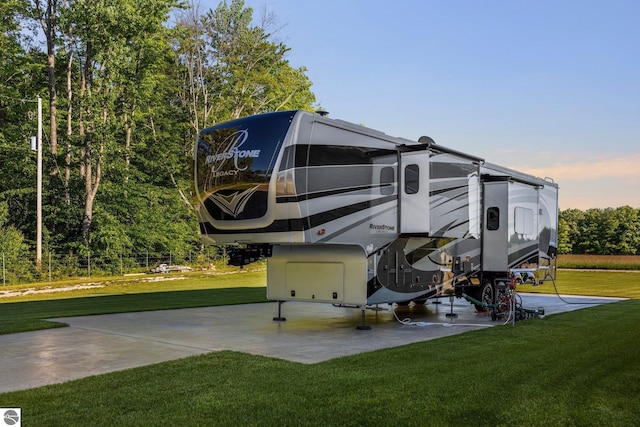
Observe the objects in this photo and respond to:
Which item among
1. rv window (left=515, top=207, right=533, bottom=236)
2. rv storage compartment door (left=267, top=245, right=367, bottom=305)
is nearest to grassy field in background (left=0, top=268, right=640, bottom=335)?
rv storage compartment door (left=267, top=245, right=367, bottom=305)

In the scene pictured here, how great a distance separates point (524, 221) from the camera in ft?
47.0

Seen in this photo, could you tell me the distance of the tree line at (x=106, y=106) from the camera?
26828mm

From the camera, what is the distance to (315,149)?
9.64m

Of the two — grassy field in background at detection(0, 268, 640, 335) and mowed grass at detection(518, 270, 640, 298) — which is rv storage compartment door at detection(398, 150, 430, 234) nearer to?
grassy field in background at detection(0, 268, 640, 335)

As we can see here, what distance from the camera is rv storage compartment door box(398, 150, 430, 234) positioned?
10.9 m

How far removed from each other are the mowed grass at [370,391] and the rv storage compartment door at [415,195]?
2955 mm

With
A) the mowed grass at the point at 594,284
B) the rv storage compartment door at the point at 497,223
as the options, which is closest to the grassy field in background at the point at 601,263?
the mowed grass at the point at 594,284

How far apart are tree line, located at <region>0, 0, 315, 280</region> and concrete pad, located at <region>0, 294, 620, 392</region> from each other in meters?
13.9

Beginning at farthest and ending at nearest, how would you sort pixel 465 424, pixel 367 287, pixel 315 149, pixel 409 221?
pixel 409 221 → pixel 367 287 → pixel 315 149 → pixel 465 424

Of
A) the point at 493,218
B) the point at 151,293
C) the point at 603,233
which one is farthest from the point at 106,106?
the point at 603,233

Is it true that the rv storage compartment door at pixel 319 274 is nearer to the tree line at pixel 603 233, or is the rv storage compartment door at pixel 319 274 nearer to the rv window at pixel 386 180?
the rv window at pixel 386 180

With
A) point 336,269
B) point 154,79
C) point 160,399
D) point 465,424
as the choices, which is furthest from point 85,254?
point 465,424

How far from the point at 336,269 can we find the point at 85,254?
18.3 meters

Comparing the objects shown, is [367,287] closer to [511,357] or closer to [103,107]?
[511,357]
